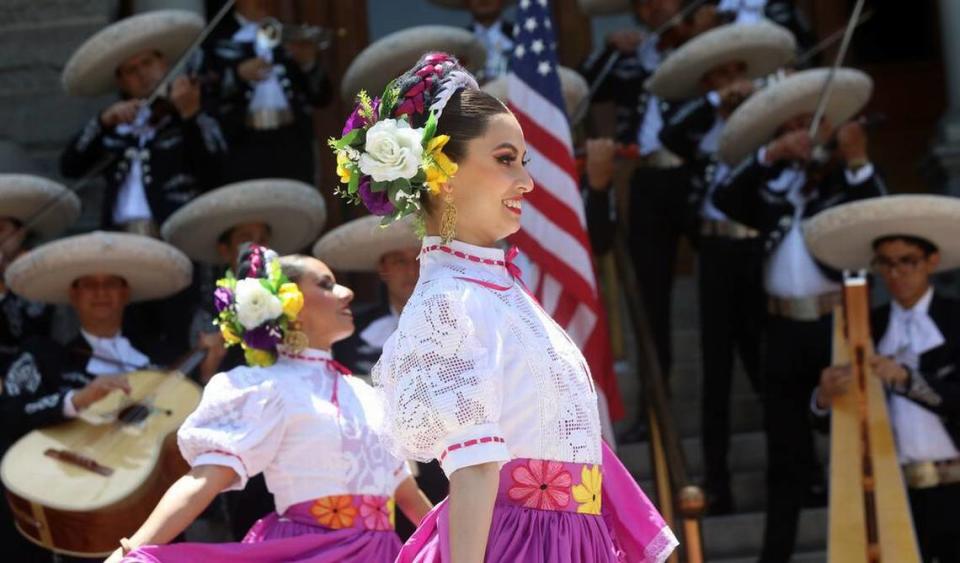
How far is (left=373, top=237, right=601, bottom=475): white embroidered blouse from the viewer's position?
3.13 m

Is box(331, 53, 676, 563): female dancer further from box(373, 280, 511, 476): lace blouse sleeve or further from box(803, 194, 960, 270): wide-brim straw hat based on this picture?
box(803, 194, 960, 270): wide-brim straw hat

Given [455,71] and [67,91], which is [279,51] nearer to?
[67,91]

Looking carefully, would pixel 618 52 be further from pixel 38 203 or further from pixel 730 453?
pixel 38 203

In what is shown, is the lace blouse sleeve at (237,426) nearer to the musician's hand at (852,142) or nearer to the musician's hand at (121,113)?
the musician's hand at (121,113)

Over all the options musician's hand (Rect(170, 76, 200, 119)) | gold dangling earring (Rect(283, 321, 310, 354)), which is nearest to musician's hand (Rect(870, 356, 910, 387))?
gold dangling earring (Rect(283, 321, 310, 354))

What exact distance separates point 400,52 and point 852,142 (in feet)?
6.80

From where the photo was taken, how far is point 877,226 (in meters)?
6.46

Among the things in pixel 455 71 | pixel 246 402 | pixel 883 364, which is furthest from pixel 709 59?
pixel 455 71

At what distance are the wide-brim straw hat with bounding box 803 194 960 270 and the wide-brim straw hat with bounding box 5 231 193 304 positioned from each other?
8.67ft

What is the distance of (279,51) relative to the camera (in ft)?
25.7

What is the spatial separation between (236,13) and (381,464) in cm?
407

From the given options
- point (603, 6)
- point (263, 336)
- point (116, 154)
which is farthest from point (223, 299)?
point (603, 6)

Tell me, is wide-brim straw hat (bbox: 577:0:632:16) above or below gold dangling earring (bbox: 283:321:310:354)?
below

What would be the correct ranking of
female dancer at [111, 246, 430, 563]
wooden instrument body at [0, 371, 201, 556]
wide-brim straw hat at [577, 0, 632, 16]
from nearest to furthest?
female dancer at [111, 246, 430, 563], wooden instrument body at [0, 371, 201, 556], wide-brim straw hat at [577, 0, 632, 16]
